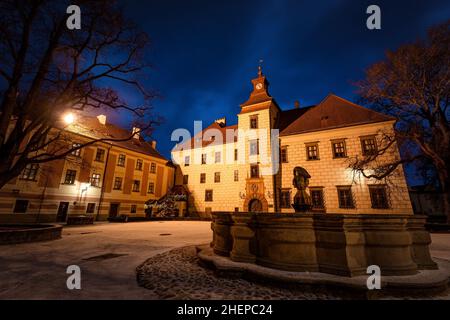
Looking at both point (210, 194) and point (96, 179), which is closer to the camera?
point (96, 179)

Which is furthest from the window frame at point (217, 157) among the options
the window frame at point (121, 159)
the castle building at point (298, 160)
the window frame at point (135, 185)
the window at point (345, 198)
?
the window at point (345, 198)

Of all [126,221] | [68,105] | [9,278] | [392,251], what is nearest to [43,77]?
[68,105]

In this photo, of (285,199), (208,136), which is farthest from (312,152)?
(208,136)

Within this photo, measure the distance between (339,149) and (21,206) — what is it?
29780mm

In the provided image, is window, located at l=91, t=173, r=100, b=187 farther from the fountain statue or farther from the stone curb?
the fountain statue

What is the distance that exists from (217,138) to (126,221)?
54.3ft

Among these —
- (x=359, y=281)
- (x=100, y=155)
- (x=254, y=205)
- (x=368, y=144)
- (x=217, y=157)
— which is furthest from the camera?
(x=217, y=157)

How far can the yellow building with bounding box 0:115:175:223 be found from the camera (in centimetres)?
1806

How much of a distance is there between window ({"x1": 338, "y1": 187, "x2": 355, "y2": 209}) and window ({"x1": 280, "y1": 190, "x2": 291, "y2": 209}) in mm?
4457

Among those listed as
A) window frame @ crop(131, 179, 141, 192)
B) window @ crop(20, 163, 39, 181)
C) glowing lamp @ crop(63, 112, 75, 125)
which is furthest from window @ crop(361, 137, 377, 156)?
window @ crop(20, 163, 39, 181)

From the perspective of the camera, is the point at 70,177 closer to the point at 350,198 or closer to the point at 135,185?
the point at 135,185

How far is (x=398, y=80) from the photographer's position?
544 inches

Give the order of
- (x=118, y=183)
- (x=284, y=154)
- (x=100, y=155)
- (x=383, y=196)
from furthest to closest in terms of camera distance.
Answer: (x=118, y=183), (x=100, y=155), (x=284, y=154), (x=383, y=196)

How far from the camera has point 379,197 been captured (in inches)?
666
